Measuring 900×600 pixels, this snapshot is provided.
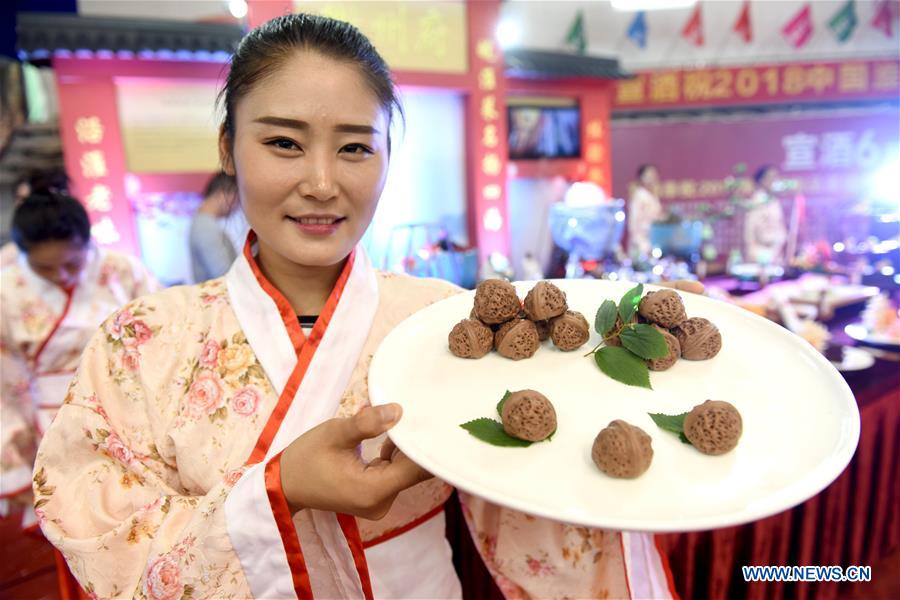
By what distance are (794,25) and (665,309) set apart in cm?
1061

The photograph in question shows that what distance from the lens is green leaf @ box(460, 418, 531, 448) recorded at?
2.32 feet

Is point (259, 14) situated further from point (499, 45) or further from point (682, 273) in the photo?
point (682, 273)

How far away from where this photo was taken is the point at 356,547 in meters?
0.99

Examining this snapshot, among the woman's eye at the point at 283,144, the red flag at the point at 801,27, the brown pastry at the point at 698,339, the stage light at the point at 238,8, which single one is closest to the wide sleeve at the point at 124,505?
the woman's eye at the point at 283,144

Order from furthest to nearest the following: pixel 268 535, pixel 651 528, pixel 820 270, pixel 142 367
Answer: pixel 820 270, pixel 142 367, pixel 268 535, pixel 651 528

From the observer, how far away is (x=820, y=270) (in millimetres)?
3920

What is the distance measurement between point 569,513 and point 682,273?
3257mm

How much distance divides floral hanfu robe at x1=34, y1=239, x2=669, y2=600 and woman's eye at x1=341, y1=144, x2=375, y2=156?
0.84ft

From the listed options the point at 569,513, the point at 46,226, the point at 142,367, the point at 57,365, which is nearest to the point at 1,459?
the point at 57,365

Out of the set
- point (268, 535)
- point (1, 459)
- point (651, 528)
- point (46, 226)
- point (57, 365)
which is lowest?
point (1, 459)

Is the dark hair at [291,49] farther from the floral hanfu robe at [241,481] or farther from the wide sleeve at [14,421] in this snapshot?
the wide sleeve at [14,421]

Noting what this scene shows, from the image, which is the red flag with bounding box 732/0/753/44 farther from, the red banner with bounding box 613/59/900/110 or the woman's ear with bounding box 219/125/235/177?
the woman's ear with bounding box 219/125/235/177

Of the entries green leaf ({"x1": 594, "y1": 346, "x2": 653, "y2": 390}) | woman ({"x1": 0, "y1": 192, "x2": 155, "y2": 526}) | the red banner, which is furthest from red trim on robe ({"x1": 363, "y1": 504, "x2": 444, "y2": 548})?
the red banner

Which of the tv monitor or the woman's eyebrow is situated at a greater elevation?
the tv monitor
